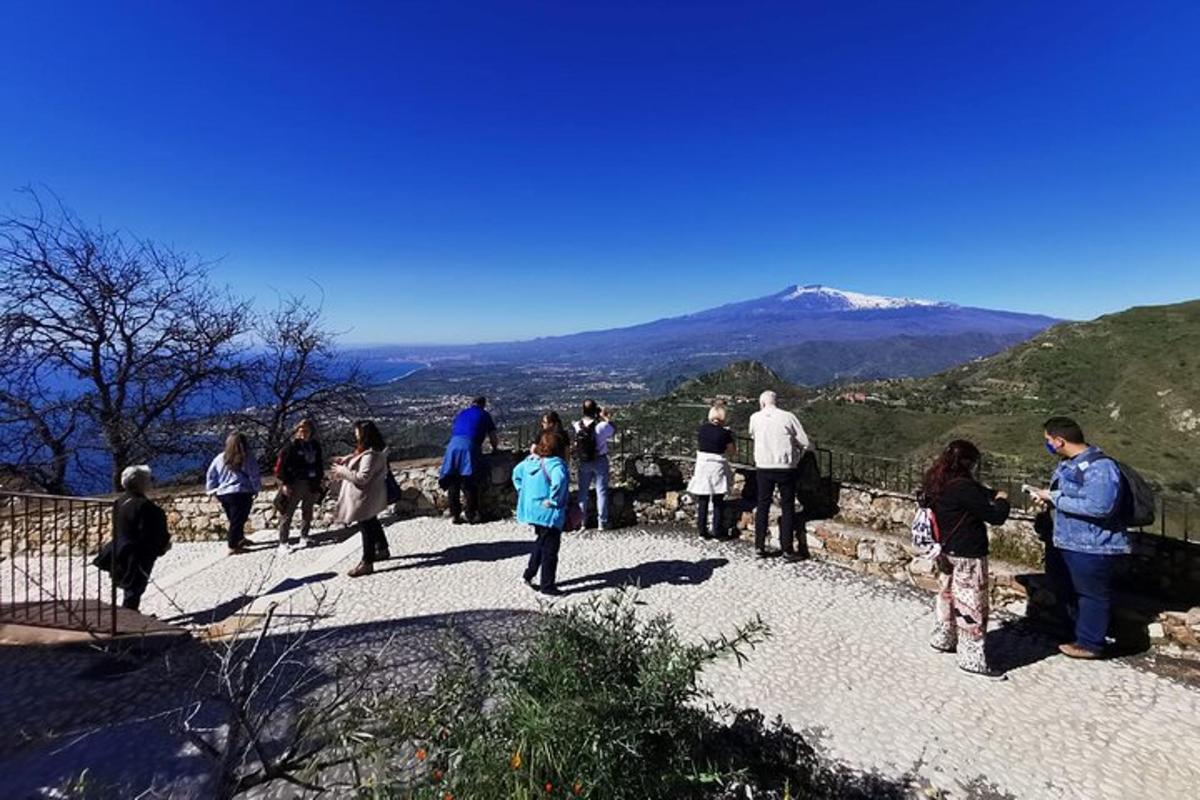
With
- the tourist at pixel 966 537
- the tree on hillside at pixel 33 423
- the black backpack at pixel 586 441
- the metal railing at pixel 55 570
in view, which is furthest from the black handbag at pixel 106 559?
the tree on hillside at pixel 33 423

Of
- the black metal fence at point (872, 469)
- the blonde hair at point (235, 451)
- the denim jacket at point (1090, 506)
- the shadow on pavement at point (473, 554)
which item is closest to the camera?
the denim jacket at point (1090, 506)

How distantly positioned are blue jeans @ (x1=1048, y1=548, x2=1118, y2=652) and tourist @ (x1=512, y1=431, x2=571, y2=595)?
4698mm

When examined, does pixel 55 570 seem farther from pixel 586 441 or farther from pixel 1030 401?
pixel 1030 401

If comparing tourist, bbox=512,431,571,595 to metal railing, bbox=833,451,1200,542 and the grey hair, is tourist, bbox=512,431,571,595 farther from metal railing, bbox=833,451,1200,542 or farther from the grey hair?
metal railing, bbox=833,451,1200,542

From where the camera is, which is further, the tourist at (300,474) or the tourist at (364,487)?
the tourist at (300,474)

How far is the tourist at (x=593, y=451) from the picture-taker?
27.7ft

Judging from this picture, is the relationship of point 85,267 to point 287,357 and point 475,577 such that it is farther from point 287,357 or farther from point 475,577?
point 475,577

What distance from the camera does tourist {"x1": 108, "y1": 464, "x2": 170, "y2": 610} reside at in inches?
214

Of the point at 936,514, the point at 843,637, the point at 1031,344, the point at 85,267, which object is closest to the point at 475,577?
the point at 843,637

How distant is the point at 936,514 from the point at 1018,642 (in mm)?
1731

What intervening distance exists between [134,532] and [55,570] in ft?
2.85

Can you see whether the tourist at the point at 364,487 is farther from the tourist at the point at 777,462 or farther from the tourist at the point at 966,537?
the tourist at the point at 966,537

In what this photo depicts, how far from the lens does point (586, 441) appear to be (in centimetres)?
843

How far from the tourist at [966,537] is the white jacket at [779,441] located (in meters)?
2.18
